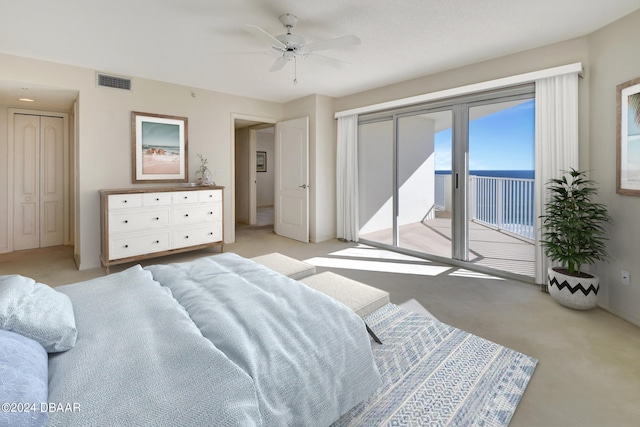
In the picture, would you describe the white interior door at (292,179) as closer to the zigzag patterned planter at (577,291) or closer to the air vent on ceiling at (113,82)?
the air vent on ceiling at (113,82)

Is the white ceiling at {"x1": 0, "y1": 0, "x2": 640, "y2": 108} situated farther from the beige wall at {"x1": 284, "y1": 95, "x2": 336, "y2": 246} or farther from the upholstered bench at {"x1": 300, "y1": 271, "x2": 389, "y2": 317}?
the upholstered bench at {"x1": 300, "y1": 271, "x2": 389, "y2": 317}

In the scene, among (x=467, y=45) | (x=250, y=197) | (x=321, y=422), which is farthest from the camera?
(x=250, y=197)

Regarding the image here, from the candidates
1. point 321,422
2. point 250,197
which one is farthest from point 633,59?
point 250,197

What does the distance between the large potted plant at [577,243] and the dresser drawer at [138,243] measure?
442cm

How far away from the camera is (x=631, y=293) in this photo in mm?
2600

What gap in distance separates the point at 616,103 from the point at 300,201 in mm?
4241

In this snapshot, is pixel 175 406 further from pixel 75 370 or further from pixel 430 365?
pixel 430 365

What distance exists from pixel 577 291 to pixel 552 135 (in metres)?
1.55

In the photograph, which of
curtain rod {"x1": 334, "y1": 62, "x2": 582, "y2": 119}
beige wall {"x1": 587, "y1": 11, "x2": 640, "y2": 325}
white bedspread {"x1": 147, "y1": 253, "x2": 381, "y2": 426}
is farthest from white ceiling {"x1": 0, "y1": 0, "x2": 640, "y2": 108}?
white bedspread {"x1": 147, "y1": 253, "x2": 381, "y2": 426}

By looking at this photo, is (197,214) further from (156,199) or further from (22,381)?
(22,381)

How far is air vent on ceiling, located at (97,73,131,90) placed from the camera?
4016 millimetres

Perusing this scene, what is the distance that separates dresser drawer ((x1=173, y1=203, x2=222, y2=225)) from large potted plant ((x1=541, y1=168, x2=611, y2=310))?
4.10 metres

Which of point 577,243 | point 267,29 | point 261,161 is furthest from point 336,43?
point 261,161

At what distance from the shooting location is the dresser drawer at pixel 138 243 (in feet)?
12.6
